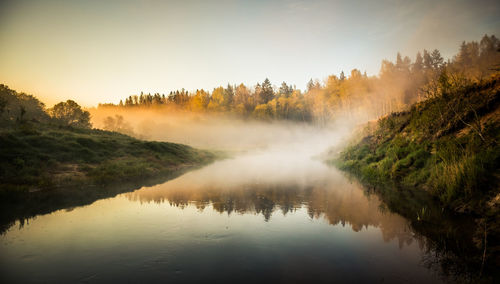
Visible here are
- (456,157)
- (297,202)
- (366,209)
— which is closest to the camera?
(366,209)

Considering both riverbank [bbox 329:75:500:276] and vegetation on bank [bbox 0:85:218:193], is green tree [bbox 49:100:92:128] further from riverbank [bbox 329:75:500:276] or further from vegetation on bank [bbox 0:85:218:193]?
riverbank [bbox 329:75:500:276]

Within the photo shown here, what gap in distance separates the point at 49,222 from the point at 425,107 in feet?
83.0

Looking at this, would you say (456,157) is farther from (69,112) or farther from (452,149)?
(69,112)

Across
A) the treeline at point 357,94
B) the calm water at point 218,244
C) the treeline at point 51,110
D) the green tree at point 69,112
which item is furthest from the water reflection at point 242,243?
the green tree at point 69,112

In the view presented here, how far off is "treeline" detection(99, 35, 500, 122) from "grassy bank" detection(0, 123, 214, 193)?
40962 millimetres

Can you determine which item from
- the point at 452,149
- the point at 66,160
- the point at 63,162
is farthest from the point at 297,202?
the point at 66,160

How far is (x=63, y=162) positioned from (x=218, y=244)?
17391 millimetres

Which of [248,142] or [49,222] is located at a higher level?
[248,142]

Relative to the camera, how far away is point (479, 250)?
5020 millimetres

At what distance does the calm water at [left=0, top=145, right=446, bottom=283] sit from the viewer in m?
4.48

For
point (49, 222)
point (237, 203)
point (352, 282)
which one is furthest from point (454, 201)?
point (49, 222)

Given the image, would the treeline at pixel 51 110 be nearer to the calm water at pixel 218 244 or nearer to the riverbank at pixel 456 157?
the calm water at pixel 218 244

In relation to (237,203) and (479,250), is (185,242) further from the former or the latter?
(479,250)

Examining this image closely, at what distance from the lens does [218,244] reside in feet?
19.6
